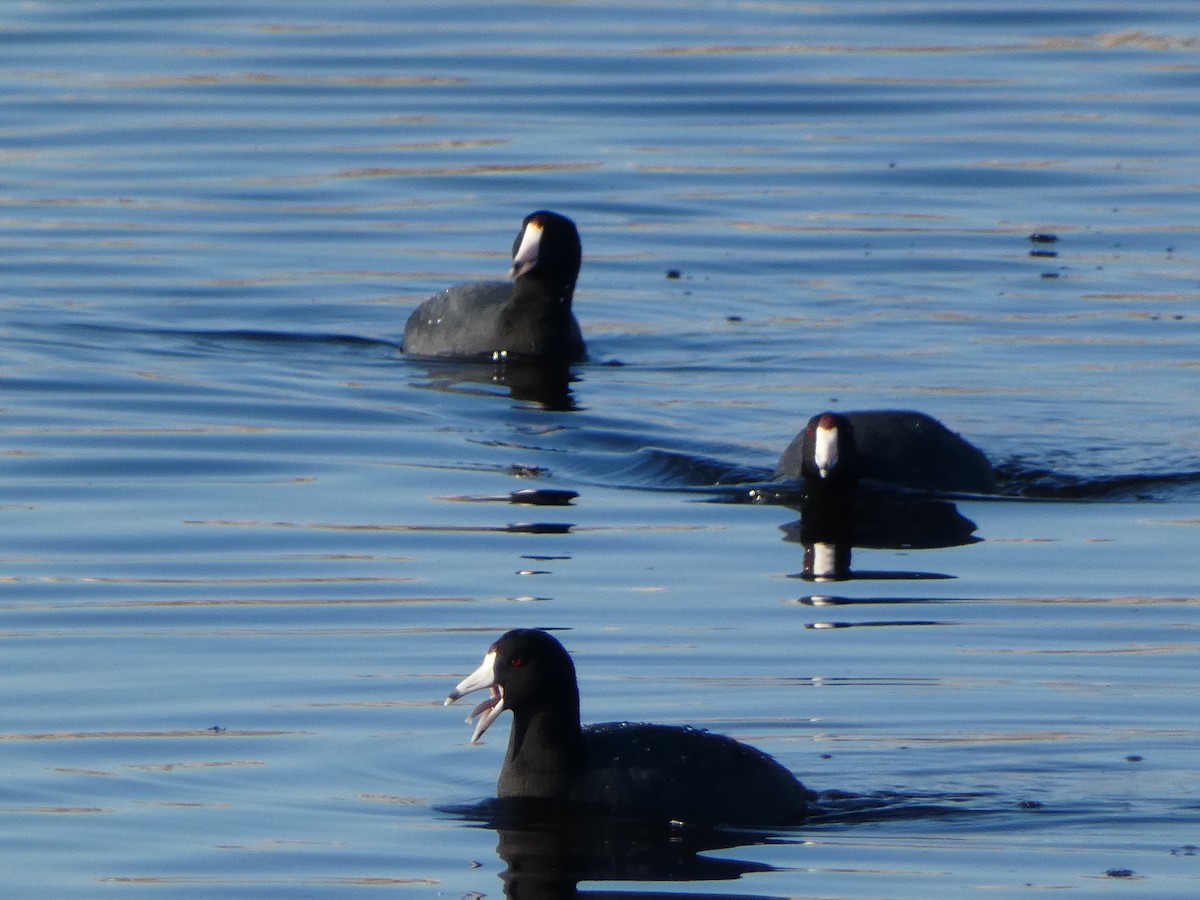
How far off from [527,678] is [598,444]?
5214 millimetres

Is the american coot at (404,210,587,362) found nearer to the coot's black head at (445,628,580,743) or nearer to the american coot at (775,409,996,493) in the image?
the american coot at (775,409,996,493)

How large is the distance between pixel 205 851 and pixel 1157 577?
429cm

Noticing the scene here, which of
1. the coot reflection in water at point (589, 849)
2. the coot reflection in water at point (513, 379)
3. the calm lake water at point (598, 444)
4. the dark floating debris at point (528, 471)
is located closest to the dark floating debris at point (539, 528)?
→ the calm lake water at point (598, 444)

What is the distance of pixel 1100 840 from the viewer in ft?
23.0

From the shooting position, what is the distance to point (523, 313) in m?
15.0

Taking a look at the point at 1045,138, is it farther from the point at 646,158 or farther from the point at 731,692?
the point at 731,692

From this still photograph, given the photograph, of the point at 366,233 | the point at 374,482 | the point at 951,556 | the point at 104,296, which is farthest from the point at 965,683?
the point at 366,233

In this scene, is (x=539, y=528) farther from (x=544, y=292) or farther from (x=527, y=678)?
(x=544, y=292)

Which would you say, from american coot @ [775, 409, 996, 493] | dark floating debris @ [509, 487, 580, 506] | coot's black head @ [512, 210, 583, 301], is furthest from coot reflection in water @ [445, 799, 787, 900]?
coot's black head @ [512, 210, 583, 301]

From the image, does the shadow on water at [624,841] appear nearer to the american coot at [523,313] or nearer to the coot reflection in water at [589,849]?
the coot reflection in water at [589,849]

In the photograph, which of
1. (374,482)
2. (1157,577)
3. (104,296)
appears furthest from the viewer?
(104,296)

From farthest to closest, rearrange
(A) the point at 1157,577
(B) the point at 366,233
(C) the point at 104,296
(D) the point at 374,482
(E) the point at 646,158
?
(E) the point at 646,158 < (B) the point at 366,233 < (C) the point at 104,296 < (D) the point at 374,482 < (A) the point at 1157,577

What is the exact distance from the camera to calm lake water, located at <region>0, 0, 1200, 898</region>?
724cm

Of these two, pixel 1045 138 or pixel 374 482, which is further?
pixel 1045 138
